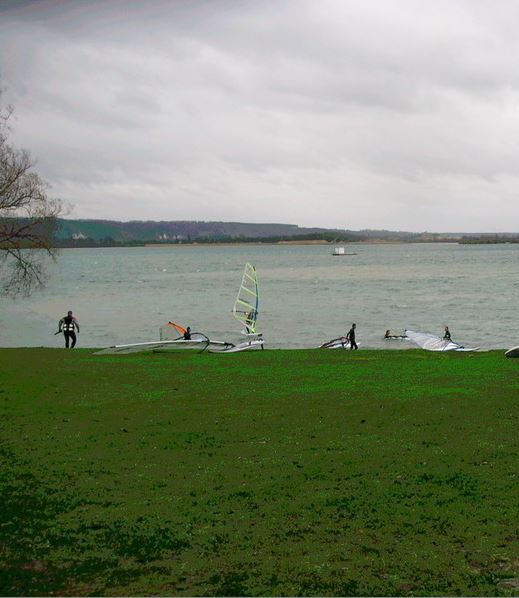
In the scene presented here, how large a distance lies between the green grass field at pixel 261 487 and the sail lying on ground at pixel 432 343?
33.8ft

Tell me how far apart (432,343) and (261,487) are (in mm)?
19821

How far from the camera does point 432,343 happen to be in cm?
2661

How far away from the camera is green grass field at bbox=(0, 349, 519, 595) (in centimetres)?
575

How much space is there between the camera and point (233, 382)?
46.4 ft

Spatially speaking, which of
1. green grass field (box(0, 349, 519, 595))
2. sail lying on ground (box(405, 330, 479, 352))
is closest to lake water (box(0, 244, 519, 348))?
sail lying on ground (box(405, 330, 479, 352))

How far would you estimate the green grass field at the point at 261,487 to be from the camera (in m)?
5.75

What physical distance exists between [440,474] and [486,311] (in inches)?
1595

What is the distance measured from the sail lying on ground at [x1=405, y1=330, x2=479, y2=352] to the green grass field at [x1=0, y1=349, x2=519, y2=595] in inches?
406

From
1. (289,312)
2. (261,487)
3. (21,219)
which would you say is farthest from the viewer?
(289,312)

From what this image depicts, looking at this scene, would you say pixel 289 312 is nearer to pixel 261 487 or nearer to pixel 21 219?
pixel 21 219

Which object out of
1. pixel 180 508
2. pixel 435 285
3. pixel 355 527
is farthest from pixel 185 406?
pixel 435 285

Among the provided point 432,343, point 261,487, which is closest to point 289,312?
point 432,343

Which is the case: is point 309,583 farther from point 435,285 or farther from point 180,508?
point 435,285

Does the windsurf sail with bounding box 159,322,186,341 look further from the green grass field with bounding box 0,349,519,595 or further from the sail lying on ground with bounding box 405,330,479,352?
the green grass field with bounding box 0,349,519,595
